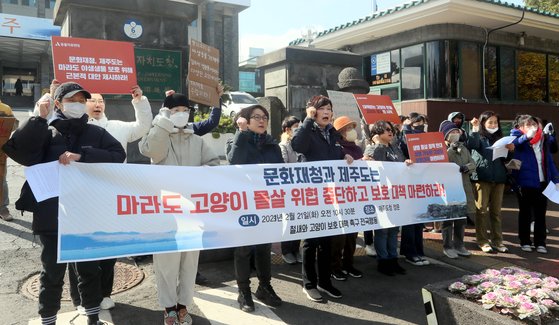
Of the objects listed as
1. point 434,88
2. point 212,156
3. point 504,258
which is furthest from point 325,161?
point 434,88

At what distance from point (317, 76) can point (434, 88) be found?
3.90m

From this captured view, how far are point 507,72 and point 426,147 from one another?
9.05m

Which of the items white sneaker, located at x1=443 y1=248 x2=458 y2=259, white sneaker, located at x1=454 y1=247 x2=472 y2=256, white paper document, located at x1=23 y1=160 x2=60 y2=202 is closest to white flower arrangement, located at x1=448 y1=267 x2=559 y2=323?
white sneaker, located at x1=443 y1=248 x2=458 y2=259

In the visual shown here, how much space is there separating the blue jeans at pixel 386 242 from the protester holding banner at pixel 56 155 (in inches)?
122

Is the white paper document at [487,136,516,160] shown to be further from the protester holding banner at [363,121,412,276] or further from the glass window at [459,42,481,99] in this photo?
the glass window at [459,42,481,99]

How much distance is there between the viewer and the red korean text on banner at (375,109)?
19.0 feet

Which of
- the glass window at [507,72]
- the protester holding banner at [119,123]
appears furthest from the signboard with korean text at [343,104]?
the glass window at [507,72]

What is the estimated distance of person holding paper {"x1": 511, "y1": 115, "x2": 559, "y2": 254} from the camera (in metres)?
6.01

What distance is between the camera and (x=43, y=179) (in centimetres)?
300

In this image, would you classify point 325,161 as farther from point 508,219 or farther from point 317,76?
point 508,219

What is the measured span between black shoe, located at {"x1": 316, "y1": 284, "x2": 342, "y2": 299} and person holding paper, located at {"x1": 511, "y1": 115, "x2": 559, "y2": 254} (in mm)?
3492

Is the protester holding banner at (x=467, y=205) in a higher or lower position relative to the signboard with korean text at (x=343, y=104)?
lower

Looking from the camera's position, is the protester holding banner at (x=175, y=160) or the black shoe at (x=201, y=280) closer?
the protester holding banner at (x=175, y=160)

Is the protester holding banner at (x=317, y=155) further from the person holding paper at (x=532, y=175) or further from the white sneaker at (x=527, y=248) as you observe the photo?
the white sneaker at (x=527, y=248)
